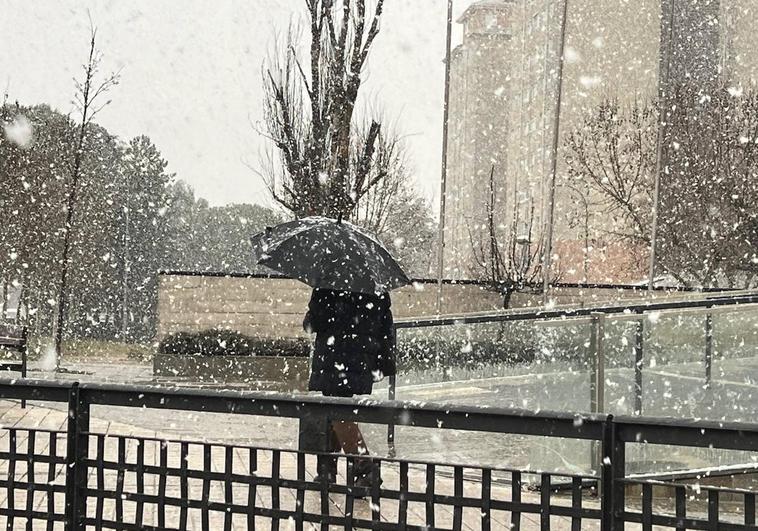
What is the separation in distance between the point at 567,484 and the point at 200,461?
8.75ft

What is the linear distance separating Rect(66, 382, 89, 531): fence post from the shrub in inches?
718

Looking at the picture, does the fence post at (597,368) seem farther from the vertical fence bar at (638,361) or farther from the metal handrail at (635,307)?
the vertical fence bar at (638,361)

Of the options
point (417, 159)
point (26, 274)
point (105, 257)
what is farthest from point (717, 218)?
point (105, 257)

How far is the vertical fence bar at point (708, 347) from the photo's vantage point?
8.31m

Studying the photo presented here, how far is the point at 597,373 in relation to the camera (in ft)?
26.0

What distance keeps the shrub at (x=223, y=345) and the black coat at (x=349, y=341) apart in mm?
14512

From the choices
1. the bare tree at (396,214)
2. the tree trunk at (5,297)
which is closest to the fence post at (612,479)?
the bare tree at (396,214)

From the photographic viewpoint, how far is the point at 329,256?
6.95m

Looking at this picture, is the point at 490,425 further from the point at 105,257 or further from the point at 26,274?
the point at 105,257

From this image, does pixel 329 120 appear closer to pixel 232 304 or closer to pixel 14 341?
pixel 232 304

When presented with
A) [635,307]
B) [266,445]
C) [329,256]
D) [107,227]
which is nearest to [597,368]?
[635,307]

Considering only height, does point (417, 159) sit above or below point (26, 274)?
above

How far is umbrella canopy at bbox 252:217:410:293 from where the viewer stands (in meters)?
6.79

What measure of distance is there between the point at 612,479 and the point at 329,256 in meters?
4.44
